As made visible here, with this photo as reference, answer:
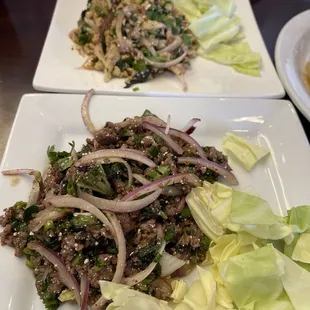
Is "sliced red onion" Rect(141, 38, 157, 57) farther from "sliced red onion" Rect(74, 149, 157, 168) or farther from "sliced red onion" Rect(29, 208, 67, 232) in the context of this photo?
"sliced red onion" Rect(29, 208, 67, 232)

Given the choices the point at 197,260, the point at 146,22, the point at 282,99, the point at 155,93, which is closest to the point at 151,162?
the point at 197,260

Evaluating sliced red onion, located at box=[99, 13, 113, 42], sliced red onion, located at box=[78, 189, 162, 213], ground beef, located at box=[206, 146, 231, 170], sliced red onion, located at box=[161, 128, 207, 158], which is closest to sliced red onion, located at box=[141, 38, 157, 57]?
sliced red onion, located at box=[99, 13, 113, 42]

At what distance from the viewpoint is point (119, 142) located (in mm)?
1811

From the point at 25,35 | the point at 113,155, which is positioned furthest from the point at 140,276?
the point at 25,35

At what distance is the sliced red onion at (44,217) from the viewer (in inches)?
60.4

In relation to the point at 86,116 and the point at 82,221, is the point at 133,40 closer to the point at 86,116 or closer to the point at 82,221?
the point at 86,116

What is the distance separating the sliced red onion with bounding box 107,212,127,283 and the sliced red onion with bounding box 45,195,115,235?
19 mm

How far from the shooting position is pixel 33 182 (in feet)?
5.65

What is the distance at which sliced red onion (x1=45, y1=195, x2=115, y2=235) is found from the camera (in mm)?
1518

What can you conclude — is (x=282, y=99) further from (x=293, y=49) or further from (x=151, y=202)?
(x=151, y=202)

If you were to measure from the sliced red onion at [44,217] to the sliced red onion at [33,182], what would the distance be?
103mm

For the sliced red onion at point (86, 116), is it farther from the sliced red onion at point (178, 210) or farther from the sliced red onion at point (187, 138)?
the sliced red onion at point (178, 210)

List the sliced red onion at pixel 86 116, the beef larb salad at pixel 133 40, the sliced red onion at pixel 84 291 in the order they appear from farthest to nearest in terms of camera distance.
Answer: the beef larb salad at pixel 133 40, the sliced red onion at pixel 86 116, the sliced red onion at pixel 84 291

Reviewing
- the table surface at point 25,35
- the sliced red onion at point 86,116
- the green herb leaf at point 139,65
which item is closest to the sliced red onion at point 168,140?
the sliced red onion at point 86,116
